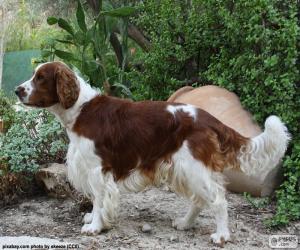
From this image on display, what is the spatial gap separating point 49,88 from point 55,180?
1210 millimetres

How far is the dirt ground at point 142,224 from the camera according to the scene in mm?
4699

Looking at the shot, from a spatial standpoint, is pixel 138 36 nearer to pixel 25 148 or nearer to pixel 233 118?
pixel 233 118

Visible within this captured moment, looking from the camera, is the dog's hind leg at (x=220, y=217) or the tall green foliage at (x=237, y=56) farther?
the tall green foliage at (x=237, y=56)

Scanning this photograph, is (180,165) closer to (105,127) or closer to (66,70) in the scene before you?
(105,127)

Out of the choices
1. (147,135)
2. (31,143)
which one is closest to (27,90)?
(147,135)

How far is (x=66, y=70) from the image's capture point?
462cm

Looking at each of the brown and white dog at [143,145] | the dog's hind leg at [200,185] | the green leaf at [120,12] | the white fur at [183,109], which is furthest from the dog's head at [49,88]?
the green leaf at [120,12]

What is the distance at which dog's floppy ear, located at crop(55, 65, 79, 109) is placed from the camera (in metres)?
4.57

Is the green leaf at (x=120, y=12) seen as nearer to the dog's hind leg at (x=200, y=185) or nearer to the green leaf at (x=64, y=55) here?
the green leaf at (x=64, y=55)

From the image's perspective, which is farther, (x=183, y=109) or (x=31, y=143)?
(x=31, y=143)

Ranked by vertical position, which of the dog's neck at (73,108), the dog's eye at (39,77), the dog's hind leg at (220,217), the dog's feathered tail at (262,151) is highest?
the dog's eye at (39,77)

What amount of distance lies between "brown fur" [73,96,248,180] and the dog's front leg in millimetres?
85

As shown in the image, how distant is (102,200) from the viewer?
186 inches

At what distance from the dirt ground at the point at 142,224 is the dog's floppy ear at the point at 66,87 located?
113 centimetres
